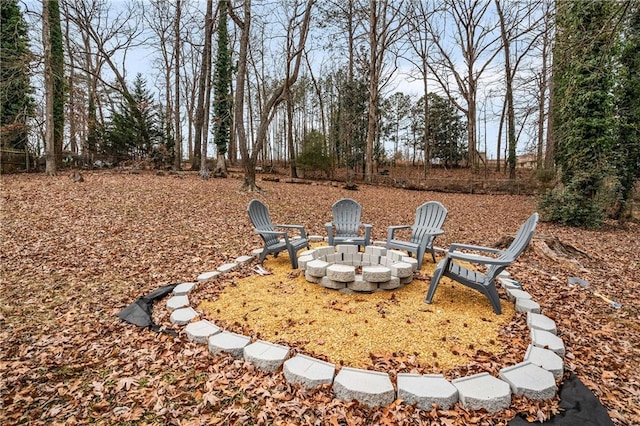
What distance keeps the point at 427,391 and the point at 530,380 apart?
68cm

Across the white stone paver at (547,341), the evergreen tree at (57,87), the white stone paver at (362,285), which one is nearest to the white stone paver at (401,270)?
the white stone paver at (362,285)

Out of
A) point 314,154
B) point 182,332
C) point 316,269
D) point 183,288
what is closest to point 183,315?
point 182,332

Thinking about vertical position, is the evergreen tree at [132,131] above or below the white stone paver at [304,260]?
above

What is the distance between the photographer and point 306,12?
962 cm

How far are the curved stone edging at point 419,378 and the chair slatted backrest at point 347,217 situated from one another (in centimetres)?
283

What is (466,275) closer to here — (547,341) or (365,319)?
(547,341)

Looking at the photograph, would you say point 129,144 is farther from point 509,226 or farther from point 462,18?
point 462,18

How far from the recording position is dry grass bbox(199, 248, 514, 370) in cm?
238

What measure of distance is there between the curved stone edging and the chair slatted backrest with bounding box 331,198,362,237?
283 centimetres

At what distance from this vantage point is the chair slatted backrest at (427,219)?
4566 mm

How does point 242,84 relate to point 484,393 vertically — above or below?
above

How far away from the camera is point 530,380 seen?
6.47 ft

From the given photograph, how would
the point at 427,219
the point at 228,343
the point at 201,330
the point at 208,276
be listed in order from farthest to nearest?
the point at 427,219, the point at 208,276, the point at 201,330, the point at 228,343

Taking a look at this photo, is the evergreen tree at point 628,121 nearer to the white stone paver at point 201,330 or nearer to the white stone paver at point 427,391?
the white stone paver at point 427,391
